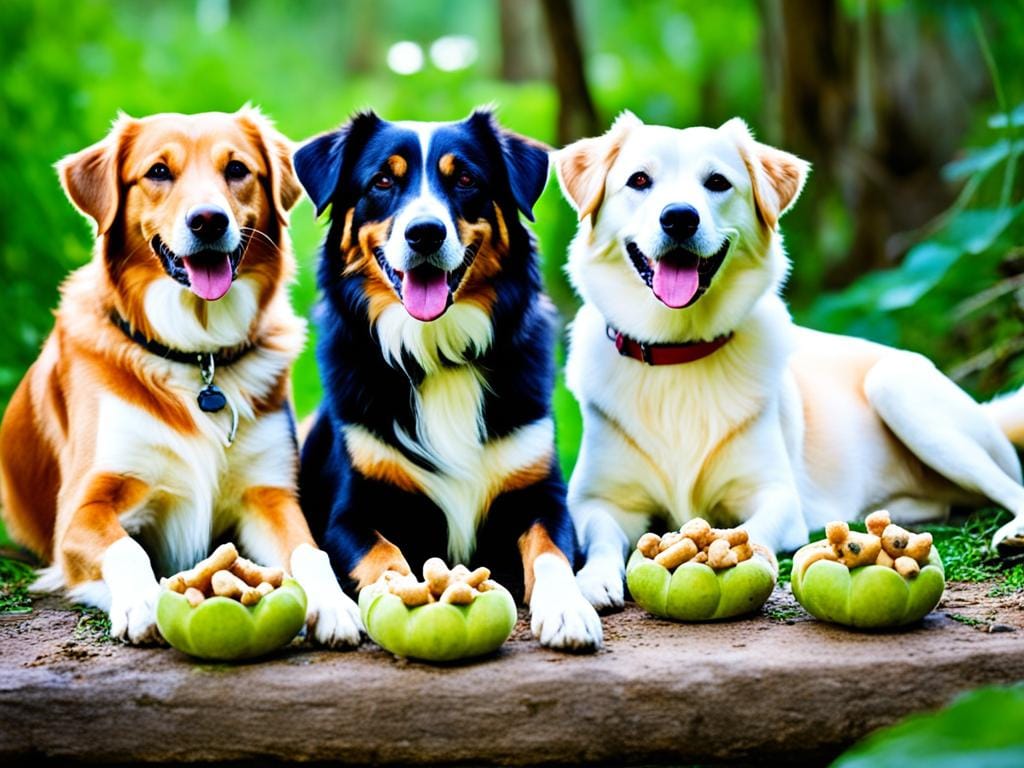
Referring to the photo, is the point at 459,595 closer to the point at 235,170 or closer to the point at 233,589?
the point at 233,589

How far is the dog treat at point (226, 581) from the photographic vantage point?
2592 mm

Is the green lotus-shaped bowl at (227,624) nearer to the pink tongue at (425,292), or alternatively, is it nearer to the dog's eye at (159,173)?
the pink tongue at (425,292)

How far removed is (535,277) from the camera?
335 centimetres

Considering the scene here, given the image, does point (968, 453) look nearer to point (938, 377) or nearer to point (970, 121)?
point (938, 377)

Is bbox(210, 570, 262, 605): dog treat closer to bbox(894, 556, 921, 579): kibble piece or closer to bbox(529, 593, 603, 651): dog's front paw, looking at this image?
bbox(529, 593, 603, 651): dog's front paw

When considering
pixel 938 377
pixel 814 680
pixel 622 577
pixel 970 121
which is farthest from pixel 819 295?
pixel 814 680

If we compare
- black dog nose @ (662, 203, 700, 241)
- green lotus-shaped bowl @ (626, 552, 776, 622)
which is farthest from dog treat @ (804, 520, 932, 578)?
black dog nose @ (662, 203, 700, 241)

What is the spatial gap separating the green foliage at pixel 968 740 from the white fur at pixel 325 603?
1.68m

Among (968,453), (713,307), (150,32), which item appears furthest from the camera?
(150,32)

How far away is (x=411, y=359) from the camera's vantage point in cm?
325

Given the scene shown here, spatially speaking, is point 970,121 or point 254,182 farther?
point 970,121

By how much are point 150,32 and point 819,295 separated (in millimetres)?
8658

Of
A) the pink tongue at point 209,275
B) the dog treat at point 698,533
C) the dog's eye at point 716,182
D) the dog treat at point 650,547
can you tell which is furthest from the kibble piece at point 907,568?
the pink tongue at point 209,275

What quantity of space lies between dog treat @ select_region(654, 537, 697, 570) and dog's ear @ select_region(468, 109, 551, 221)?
988 mm
